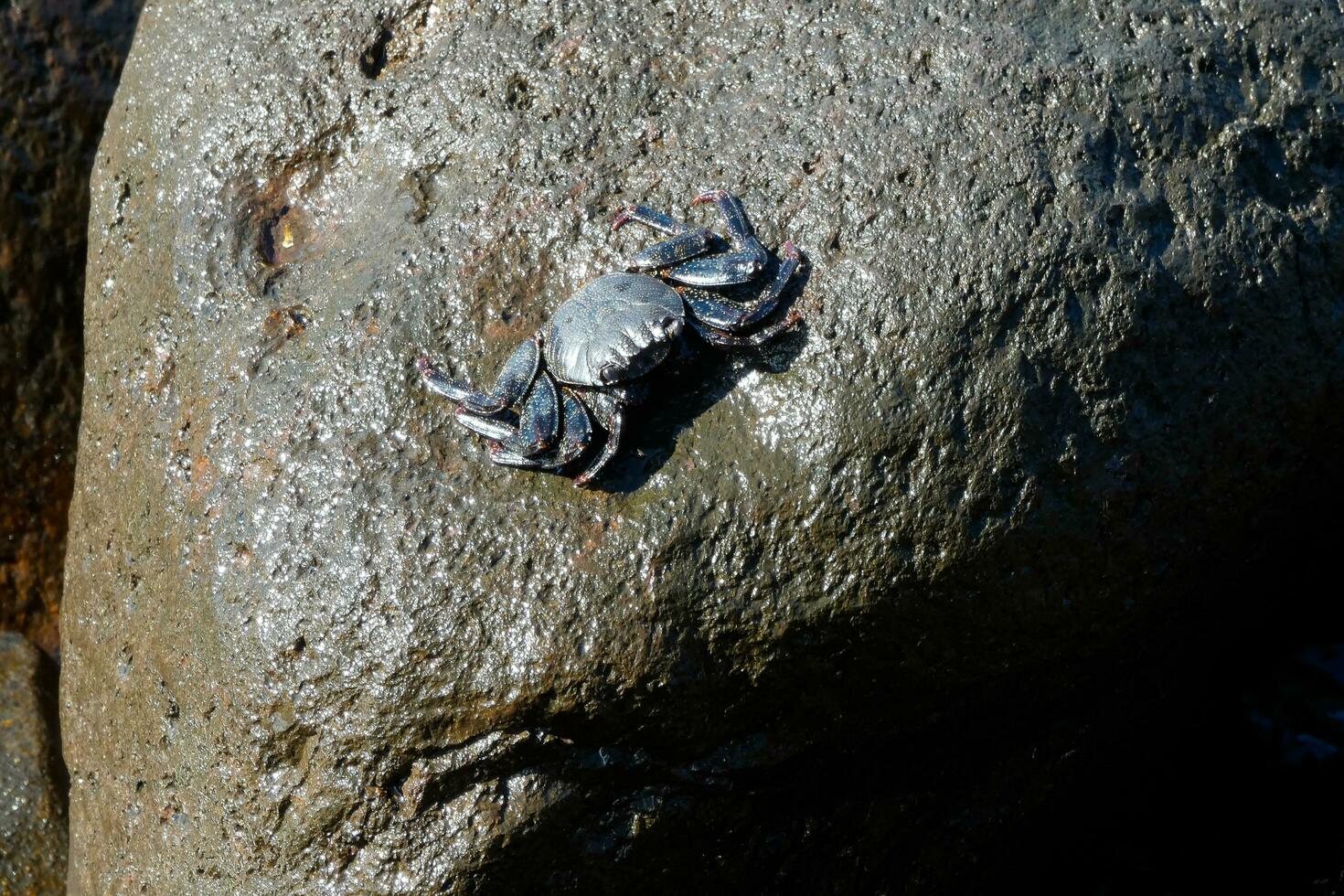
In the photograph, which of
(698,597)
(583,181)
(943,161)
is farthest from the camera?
(583,181)

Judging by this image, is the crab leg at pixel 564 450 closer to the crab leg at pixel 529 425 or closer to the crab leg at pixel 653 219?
the crab leg at pixel 529 425

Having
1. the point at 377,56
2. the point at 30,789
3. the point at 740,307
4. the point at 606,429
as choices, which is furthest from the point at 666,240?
the point at 30,789

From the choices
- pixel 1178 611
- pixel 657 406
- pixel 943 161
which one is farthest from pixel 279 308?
pixel 1178 611

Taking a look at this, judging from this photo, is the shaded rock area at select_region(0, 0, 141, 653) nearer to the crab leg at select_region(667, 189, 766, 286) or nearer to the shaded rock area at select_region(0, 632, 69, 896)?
the shaded rock area at select_region(0, 632, 69, 896)

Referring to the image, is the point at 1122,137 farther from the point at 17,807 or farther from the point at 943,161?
the point at 17,807

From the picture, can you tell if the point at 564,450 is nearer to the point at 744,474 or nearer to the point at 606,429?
the point at 606,429

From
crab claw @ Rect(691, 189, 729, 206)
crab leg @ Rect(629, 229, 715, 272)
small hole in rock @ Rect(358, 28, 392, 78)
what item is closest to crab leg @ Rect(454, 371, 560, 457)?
crab leg @ Rect(629, 229, 715, 272)

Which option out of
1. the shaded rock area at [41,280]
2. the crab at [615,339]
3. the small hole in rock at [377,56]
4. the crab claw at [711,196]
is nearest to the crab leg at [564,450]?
the crab at [615,339]

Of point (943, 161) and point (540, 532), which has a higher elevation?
point (943, 161)
